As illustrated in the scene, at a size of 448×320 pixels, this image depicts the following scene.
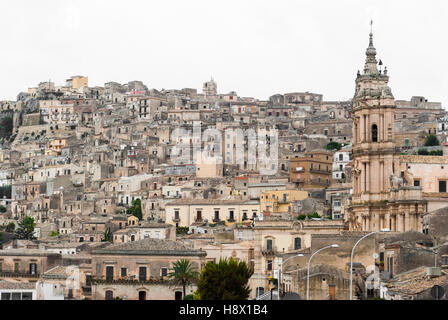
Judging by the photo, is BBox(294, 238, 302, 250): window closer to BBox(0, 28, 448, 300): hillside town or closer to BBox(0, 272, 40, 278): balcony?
BBox(0, 28, 448, 300): hillside town

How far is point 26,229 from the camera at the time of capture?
423ft

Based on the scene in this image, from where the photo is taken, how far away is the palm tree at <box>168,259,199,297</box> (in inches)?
3135

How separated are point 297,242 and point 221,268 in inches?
654

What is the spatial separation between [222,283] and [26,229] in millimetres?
66153

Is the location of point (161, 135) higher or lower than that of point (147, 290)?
higher

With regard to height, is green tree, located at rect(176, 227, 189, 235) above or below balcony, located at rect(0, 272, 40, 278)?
above

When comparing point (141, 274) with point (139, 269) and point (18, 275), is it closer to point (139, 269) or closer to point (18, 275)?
point (139, 269)

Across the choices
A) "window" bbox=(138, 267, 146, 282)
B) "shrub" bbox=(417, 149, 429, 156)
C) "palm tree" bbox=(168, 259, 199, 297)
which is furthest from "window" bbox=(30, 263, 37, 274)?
"shrub" bbox=(417, 149, 429, 156)

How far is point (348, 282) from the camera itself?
6531cm

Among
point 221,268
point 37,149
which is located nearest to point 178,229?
point 221,268

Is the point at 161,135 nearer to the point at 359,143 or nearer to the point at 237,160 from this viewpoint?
the point at 237,160

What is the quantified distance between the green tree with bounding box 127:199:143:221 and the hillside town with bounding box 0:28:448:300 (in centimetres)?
33

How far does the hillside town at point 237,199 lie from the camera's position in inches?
2916

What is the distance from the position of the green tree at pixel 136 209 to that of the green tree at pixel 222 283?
65.6 m
